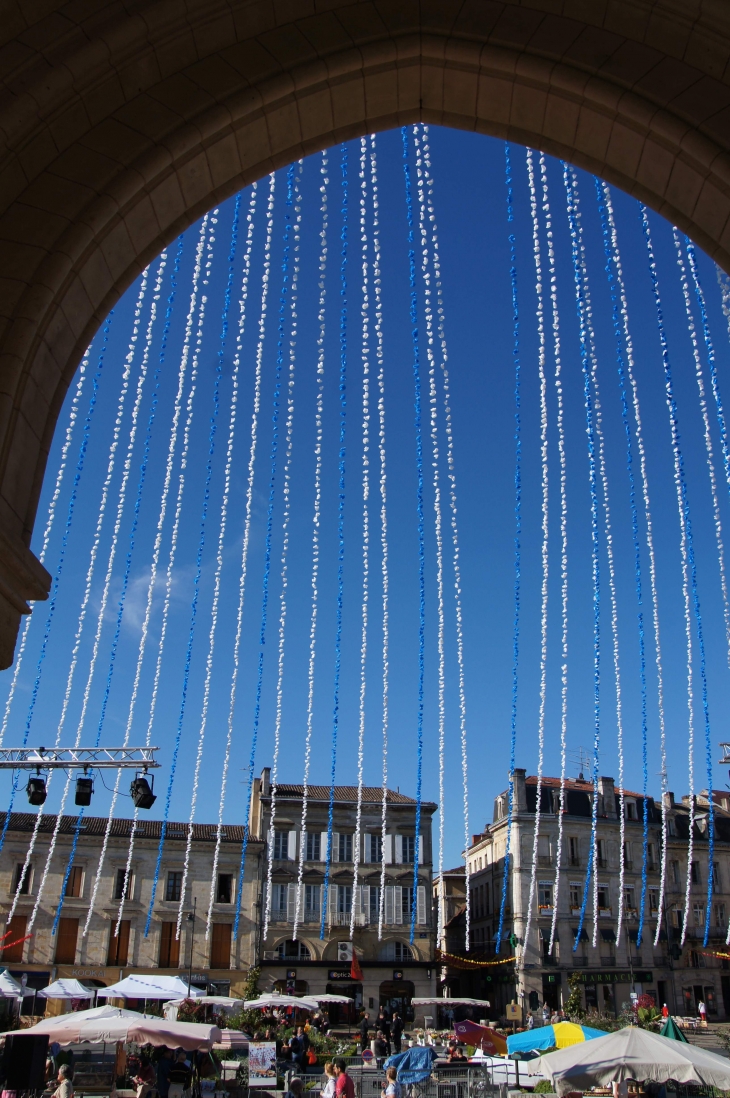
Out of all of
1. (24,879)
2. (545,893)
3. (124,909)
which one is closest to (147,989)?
(124,909)

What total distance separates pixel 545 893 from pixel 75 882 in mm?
23438

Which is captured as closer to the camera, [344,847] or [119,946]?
[119,946]

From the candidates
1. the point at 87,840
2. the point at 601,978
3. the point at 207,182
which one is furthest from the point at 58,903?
the point at 207,182

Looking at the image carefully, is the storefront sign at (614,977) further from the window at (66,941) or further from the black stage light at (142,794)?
the black stage light at (142,794)

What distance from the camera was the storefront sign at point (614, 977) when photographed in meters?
43.9

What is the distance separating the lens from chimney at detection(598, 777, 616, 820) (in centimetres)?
4898

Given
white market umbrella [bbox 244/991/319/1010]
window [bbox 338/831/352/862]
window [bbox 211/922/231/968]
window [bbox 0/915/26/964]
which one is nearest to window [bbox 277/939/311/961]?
window [bbox 211/922/231/968]

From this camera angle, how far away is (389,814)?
148 feet

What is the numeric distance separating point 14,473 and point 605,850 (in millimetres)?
48125

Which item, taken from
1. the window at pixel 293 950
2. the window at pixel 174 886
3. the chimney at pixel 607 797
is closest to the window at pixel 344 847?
the window at pixel 293 950

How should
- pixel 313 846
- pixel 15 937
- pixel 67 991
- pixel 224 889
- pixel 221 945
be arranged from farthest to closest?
pixel 313 846, pixel 224 889, pixel 221 945, pixel 15 937, pixel 67 991

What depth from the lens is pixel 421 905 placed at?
1736 inches

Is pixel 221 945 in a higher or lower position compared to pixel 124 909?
lower

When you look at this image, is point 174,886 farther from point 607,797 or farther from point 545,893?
point 607,797
